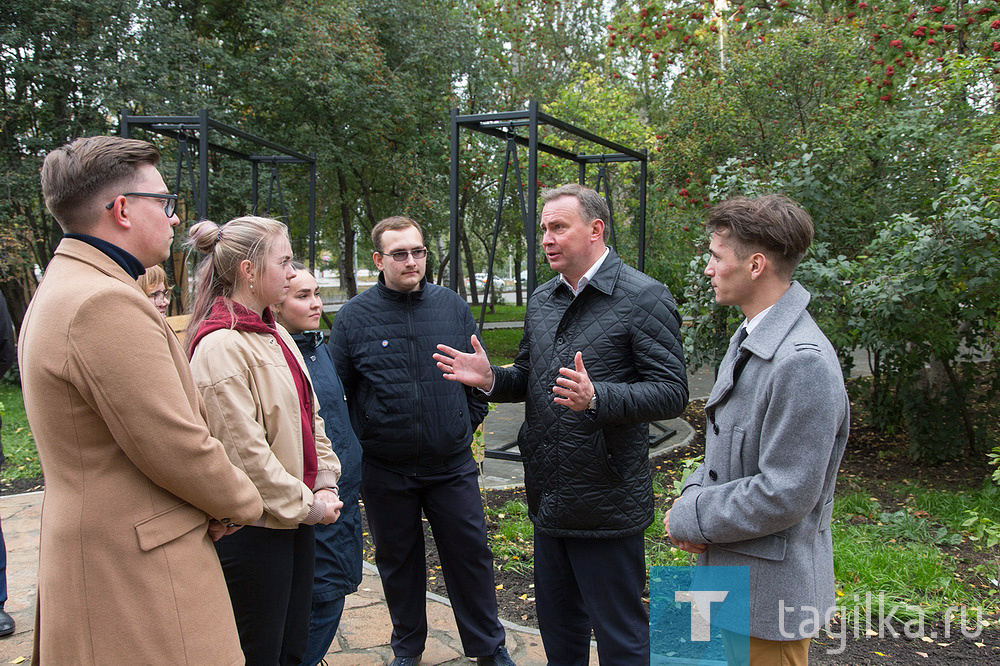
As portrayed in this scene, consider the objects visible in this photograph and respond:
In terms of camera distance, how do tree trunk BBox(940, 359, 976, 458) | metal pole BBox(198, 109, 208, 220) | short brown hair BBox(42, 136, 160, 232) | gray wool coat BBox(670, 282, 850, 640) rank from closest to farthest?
short brown hair BBox(42, 136, 160, 232)
gray wool coat BBox(670, 282, 850, 640)
metal pole BBox(198, 109, 208, 220)
tree trunk BBox(940, 359, 976, 458)

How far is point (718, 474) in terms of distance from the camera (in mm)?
2211

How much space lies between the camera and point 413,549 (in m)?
3.60

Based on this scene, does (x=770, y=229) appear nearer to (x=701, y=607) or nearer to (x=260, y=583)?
(x=701, y=607)

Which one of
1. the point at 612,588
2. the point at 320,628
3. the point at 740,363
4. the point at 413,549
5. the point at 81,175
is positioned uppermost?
the point at 81,175

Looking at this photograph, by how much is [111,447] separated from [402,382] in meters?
1.80

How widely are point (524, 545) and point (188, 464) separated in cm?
349

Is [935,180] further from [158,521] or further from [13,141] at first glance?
[13,141]

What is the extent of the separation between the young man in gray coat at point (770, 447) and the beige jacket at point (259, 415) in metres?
1.14

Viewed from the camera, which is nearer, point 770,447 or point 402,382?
point 770,447

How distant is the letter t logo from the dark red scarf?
1280 mm

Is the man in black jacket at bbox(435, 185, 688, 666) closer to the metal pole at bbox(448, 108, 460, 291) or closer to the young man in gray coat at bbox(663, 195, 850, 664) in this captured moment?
the young man in gray coat at bbox(663, 195, 850, 664)

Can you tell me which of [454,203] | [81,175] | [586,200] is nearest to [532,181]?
[454,203]

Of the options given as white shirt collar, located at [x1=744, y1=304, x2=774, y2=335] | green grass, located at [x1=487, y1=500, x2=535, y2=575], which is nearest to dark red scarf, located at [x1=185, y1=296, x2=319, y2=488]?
white shirt collar, located at [x1=744, y1=304, x2=774, y2=335]

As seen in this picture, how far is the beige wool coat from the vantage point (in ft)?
5.61
